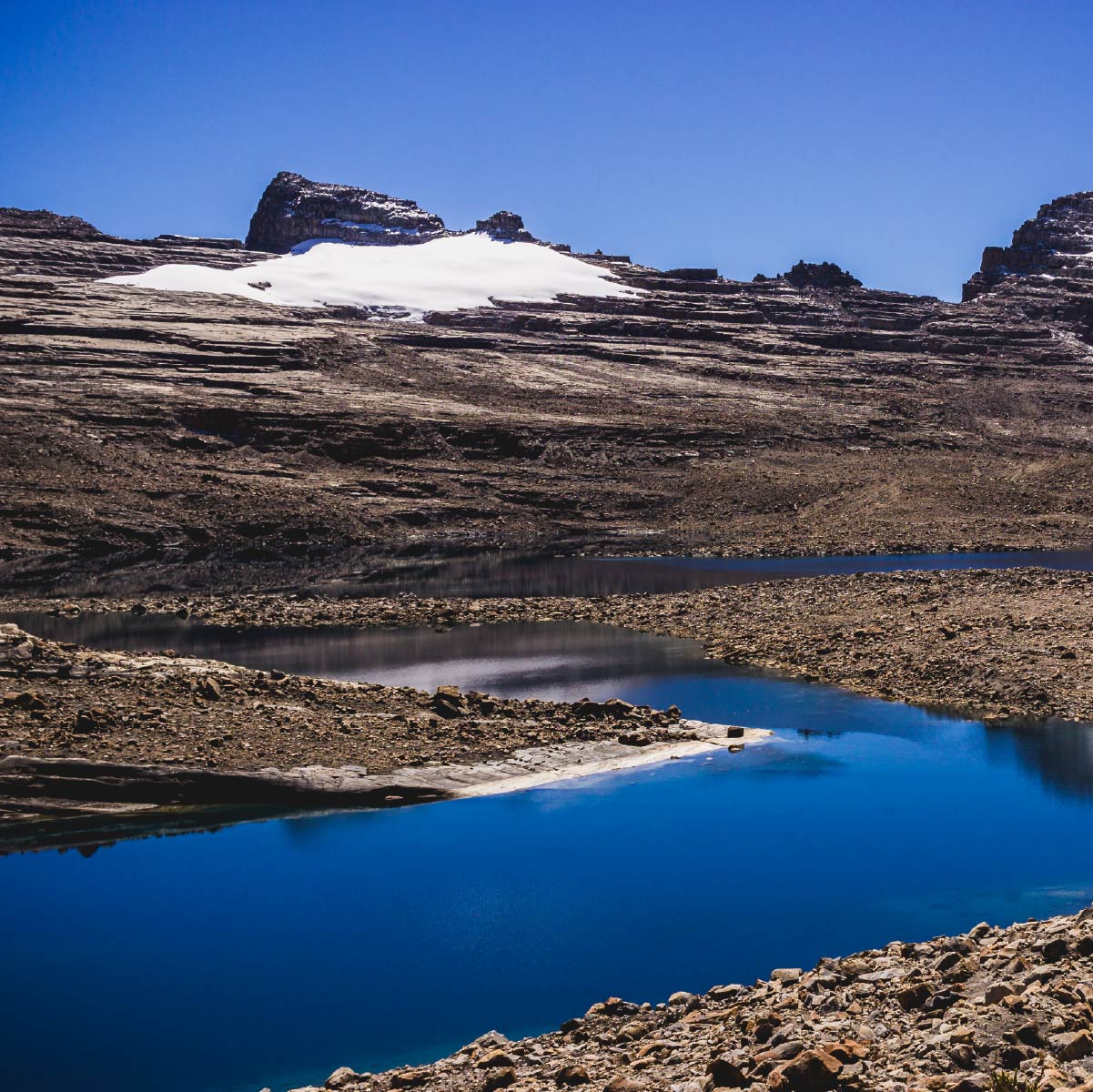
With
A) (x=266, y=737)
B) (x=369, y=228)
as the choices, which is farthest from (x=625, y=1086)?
(x=369, y=228)

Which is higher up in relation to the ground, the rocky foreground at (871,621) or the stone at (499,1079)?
the rocky foreground at (871,621)

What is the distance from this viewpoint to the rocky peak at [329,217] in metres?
144

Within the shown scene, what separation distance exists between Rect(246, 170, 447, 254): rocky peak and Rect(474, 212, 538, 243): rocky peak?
5.05 m

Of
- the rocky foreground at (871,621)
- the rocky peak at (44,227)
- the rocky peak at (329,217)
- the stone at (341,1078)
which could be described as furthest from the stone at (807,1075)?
the rocky peak at (329,217)

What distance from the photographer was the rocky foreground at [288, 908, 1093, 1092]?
9273mm

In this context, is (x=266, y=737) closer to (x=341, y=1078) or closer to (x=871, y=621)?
(x=341, y=1078)

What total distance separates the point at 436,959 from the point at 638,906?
2.95m

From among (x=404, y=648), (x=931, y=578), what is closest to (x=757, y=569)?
(x=931, y=578)

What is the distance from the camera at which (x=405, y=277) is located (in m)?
125

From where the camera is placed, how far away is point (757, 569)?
174 ft

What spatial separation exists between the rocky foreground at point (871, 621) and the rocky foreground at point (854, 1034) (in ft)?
51.4

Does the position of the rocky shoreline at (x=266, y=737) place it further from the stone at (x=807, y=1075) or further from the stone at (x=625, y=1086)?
the stone at (x=807, y=1075)

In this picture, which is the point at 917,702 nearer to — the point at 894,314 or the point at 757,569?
the point at 757,569

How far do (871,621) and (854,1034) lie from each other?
87.7ft
